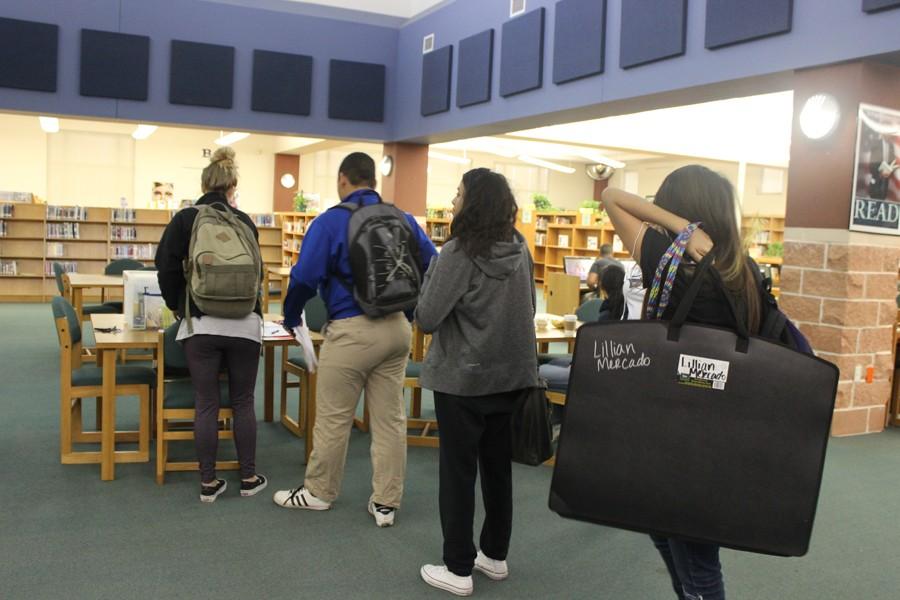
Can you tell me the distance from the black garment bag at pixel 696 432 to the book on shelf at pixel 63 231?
1232 centimetres

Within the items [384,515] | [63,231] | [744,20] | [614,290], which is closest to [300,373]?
[384,515]

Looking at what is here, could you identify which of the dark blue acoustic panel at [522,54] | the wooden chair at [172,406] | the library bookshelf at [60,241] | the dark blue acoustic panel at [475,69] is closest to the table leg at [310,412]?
the wooden chair at [172,406]

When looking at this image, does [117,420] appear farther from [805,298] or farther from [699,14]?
[699,14]

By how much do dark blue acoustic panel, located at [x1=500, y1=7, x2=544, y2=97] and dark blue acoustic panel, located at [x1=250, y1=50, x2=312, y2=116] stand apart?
107 inches

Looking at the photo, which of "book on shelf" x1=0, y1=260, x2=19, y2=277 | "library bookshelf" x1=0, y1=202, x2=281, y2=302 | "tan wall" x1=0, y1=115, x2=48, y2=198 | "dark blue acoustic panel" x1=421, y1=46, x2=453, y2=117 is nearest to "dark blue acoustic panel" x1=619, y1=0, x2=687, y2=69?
"dark blue acoustic panel" x1=421, y1=46, x2=453, y2=117

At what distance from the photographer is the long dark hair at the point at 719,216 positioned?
5.32 ft

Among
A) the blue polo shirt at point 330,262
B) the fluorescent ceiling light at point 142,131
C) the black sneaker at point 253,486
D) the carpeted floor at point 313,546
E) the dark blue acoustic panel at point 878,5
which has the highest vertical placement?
the fluorescent ceiling light at point 142,131

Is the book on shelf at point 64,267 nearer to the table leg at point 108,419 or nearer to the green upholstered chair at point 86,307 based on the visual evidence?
the green upholstered chair at point 86,307

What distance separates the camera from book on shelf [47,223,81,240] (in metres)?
12.2

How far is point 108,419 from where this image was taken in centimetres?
382

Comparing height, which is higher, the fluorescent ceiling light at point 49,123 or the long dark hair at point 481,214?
the fluorescent ceiling light at point 49,123

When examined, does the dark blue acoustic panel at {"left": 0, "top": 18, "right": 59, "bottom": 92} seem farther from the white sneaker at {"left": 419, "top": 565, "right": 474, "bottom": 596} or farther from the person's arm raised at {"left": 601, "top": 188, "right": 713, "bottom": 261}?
the person's arm raised at {"left": 601, "top": 188, "right": 713, "bottom": 261}

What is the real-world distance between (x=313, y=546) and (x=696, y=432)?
198cm

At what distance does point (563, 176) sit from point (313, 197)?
32.2 ft
